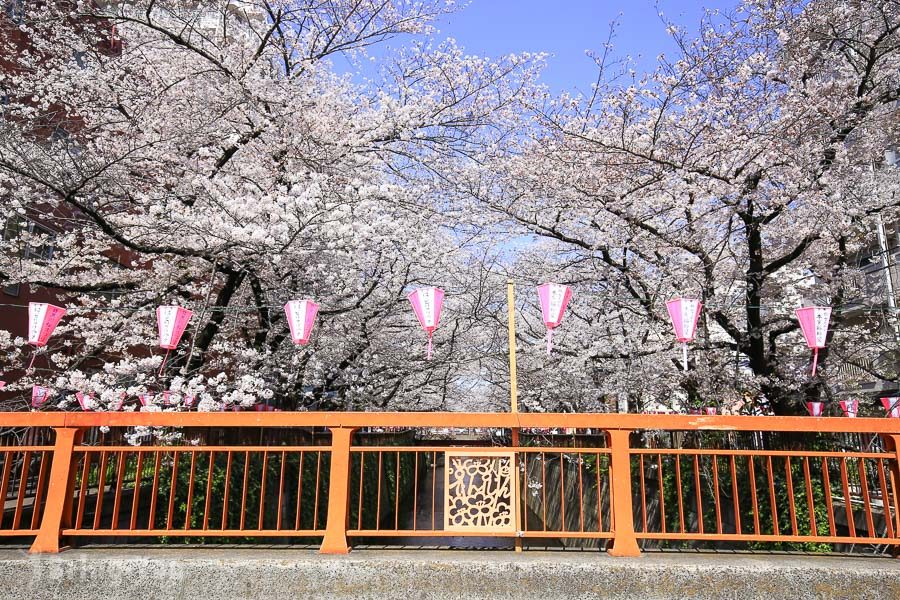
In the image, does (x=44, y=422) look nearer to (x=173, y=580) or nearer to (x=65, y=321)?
(x=173, y=580)

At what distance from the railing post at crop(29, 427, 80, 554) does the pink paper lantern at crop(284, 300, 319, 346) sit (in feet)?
10.7

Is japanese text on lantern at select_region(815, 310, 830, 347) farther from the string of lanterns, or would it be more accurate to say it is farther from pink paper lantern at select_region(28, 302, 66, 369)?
pink paper lantern at select_region(28, 302, 66, 369)

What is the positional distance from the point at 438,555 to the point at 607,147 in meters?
7.17

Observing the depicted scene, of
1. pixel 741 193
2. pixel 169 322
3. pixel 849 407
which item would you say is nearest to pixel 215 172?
pixel 169 322

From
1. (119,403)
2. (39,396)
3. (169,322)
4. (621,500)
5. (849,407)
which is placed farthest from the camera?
(849,407)

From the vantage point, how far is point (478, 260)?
1606 cm

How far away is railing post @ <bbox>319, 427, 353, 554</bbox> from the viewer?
5.15 m

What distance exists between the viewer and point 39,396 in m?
10.0

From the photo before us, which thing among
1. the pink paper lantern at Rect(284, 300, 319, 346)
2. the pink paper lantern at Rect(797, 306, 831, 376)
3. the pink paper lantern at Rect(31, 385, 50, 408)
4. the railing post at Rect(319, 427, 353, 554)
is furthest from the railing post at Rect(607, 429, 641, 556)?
the pink paper lantern at Rect(31, 385, 50, 408)

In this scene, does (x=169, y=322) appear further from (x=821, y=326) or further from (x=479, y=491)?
(x=821, y=326)

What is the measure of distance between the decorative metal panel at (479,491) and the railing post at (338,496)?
0.90m

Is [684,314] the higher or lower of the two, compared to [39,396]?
higher

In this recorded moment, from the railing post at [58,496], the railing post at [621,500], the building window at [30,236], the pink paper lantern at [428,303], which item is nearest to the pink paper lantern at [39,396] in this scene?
the building window at [30,236]

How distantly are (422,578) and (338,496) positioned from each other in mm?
1025
